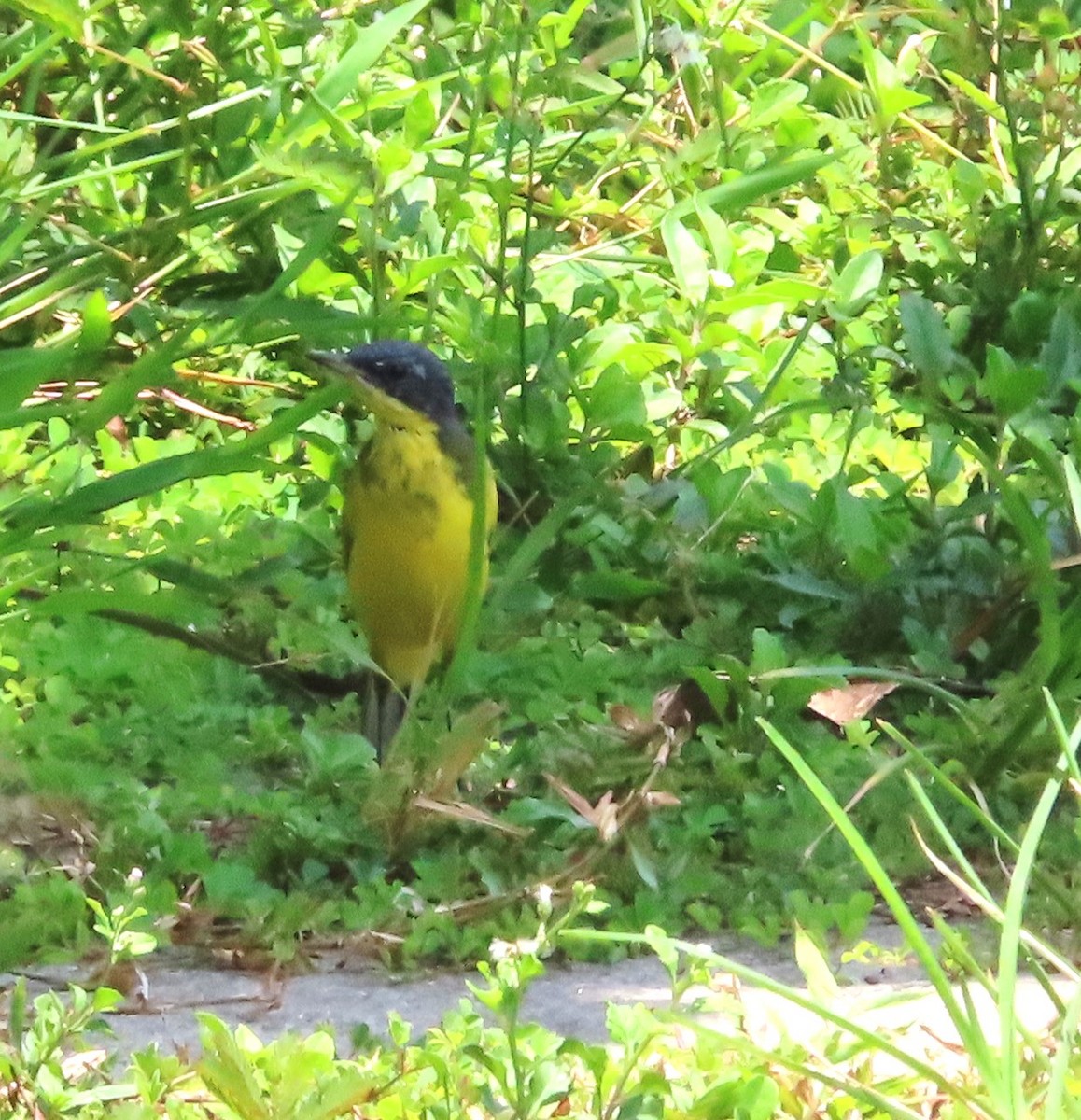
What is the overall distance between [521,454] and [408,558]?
0.72 m

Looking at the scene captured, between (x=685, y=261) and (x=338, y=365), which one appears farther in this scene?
(x=685, y=261)

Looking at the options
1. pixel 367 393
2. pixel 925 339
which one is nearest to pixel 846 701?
pixel 367 393

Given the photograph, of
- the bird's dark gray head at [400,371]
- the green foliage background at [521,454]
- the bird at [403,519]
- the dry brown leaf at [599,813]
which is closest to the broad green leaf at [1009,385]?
the green foliage background at [521,454]

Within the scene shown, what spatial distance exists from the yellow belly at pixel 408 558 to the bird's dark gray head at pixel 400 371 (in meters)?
0.17

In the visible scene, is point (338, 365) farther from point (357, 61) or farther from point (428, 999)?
point (428, 999)

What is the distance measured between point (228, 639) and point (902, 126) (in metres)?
3.95

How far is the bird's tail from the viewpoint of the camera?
156 inches

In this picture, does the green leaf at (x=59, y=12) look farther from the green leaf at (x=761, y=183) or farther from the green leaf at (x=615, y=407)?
the green leaf at (x=761, y=183)

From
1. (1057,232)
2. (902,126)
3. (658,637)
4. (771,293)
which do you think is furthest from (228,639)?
(902,126)

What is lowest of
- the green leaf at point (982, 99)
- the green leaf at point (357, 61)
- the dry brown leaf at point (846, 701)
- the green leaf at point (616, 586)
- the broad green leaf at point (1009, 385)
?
the green leaf at point (616, 586)

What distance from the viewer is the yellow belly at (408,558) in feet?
14.1

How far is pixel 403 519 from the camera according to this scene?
438 centimetres

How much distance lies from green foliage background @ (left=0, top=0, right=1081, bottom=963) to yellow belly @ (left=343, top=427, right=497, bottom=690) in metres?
0.12

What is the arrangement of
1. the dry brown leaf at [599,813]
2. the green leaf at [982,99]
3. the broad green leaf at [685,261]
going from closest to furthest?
1. the dry brown leaf at [599,813]
2. the broad green leaf at [685,261]
3. the green leaf at [982,99]
